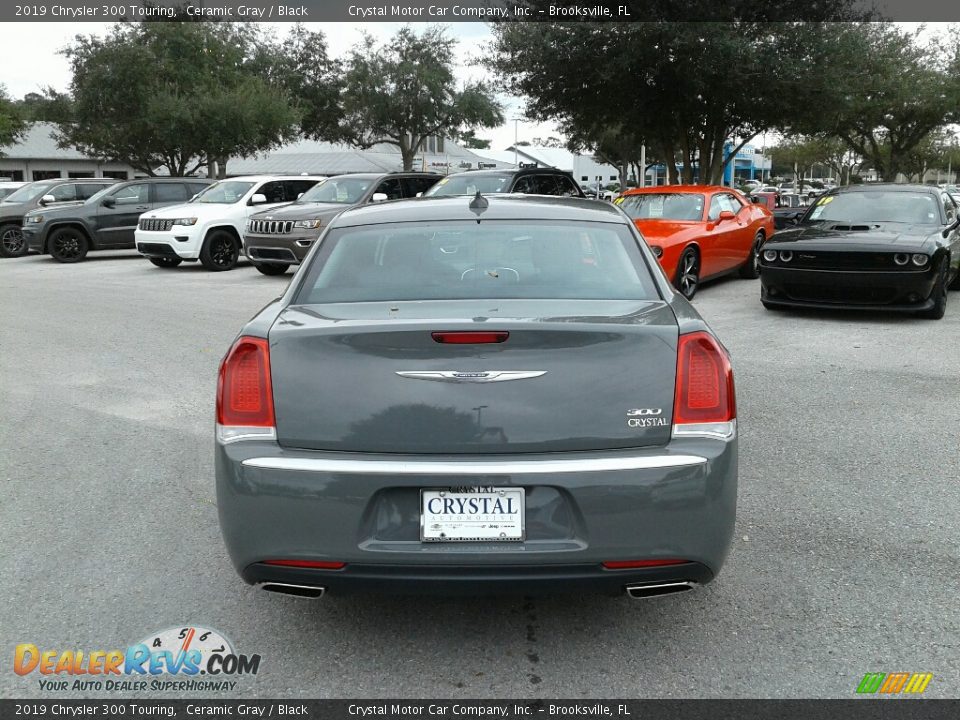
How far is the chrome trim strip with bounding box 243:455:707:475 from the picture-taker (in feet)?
9.76

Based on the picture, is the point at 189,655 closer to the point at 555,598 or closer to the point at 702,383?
the point at 555,598

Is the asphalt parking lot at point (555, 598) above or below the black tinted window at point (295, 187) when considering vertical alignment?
below

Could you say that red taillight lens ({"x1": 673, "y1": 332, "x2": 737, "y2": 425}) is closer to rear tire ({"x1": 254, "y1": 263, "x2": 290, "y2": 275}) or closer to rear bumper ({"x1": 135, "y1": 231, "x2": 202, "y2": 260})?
rear tire ({"x1": 254, "y1": 263, "x2": 290, "y2": 275})

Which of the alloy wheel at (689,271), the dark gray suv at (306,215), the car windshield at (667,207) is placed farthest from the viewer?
the dark gray suv at (306,215)

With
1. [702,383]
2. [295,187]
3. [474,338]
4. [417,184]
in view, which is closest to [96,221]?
[295,187]

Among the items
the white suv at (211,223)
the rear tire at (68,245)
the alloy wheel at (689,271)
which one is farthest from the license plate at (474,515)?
the rear tire at (68,245)

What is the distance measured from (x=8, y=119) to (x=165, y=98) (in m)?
7.95

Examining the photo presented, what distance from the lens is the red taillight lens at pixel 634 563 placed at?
3.04 meters

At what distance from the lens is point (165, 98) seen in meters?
33.8

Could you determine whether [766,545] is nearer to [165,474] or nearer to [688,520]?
[688,520]

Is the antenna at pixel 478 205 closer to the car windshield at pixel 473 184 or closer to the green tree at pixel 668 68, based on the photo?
the car windshield at pixel 473 184

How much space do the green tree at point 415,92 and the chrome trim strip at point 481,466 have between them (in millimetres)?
46325

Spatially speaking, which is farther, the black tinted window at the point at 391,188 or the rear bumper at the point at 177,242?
the rear bumper at the point at 177,242

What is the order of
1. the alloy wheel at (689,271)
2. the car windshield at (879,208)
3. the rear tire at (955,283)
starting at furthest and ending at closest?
the rear tire at (955,283)
the alloy wheel at (689,271)
the car windshield at (879,208)
